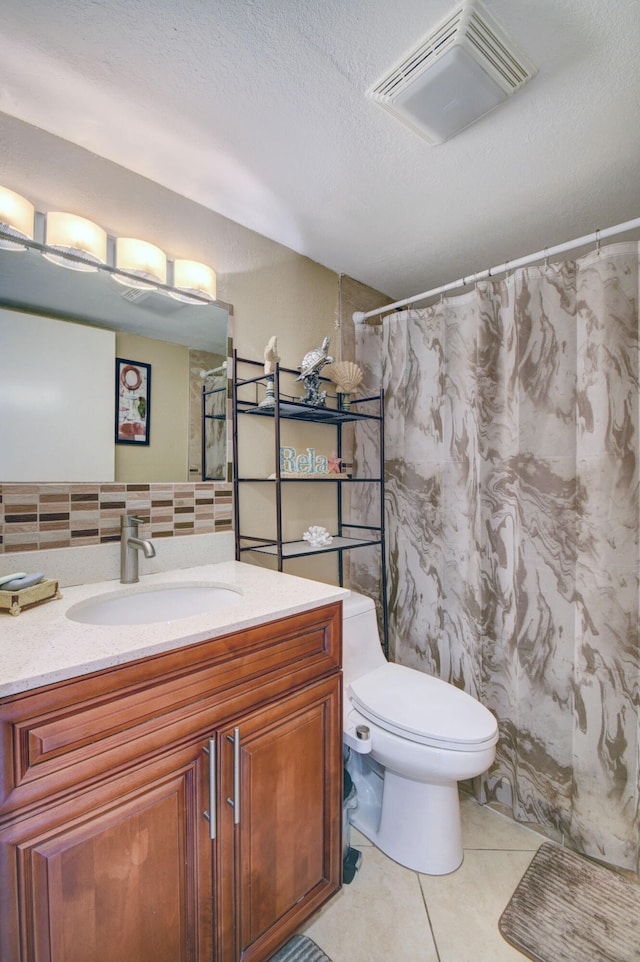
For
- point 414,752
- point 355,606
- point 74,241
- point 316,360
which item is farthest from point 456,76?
point 414,752

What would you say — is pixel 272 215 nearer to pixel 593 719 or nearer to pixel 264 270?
pixel 264 270

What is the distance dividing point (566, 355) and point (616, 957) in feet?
5.87

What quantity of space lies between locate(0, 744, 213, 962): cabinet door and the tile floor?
19.1 inches

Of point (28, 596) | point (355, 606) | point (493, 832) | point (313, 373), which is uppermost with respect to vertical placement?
point (313, 373)

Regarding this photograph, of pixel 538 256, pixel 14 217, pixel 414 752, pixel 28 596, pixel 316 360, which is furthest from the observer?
pixel 316 360

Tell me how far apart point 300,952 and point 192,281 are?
6.84ft

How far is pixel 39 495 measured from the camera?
48.5 inches

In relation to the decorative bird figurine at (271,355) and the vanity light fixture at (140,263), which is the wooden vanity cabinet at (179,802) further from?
the vanity light fixture at (140,263)

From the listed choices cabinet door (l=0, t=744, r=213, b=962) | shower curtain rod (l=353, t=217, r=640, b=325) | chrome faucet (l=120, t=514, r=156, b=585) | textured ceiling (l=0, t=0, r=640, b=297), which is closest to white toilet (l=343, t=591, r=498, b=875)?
cabinet door (l=0, t=744, r=213, b=962)

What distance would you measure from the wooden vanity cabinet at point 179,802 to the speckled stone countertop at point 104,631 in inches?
1.3

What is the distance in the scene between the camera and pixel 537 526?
158cm

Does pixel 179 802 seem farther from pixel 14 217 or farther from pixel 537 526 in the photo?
pixel 14 217

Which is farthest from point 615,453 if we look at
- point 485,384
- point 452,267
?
point 452,267

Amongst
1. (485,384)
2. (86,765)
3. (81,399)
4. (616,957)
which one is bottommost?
(616,957)
